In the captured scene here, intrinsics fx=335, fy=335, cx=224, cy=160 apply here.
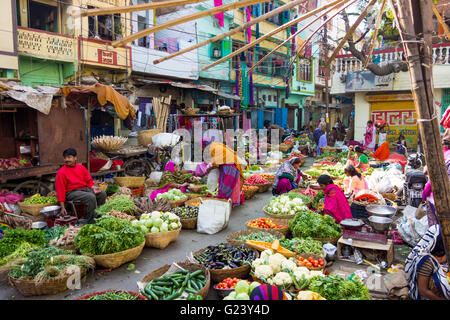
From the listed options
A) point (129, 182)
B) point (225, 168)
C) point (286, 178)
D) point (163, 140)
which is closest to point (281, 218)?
point (225, 168)

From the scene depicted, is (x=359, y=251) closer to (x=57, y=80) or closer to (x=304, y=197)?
(x=304, y=197)

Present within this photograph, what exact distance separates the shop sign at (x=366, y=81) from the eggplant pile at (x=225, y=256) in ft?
48.8

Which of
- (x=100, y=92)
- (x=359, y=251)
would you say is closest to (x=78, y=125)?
(x=100, y=92)

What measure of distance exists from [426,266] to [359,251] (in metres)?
1.65

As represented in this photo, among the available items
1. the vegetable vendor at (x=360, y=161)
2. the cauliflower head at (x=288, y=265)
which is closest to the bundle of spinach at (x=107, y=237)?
the cauliflower head at (x=288, y=265)

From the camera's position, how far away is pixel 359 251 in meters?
4.73

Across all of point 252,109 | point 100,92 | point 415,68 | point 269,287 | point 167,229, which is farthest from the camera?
point 252,109

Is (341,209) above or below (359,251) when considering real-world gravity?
above

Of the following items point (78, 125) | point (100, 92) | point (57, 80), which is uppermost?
point (57, 80)

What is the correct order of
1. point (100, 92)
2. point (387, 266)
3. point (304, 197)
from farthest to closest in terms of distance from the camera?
1. point (100, 92)
2. point (304, 197)
3. point (387, 266)

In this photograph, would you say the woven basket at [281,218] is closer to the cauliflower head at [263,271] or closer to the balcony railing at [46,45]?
the cauliflower head at [263,271]

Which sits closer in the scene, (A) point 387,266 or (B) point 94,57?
(A) point 387,266

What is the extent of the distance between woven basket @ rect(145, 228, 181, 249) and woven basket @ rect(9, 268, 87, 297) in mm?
1464

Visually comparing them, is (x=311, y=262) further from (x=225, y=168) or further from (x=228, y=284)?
(x=225, y=168)
